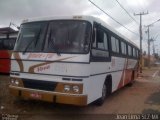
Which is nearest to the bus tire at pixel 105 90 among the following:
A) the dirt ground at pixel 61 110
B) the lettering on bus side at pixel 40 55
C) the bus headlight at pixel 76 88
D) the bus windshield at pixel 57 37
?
the dirt ground at pixel 61 110

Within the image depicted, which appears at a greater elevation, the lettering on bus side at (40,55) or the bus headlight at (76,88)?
the lettering on bus side at (40,55)

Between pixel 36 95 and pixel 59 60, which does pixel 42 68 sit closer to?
pixel 59 60

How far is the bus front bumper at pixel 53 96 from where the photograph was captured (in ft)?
22.8

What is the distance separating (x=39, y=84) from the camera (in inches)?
292

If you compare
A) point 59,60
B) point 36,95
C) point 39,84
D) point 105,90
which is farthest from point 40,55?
point 105,90

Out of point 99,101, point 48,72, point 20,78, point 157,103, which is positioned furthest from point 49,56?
point 157,103

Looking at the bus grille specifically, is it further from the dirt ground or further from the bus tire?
the bus tire

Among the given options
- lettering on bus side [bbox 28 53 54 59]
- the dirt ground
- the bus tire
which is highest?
lettering on bus side [bbox 28 53 54 59]

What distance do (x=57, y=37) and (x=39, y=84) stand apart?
1.47 metres

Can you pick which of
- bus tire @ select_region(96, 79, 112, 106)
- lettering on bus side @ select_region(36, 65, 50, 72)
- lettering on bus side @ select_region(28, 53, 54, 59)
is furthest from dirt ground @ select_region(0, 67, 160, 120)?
lettering on bus side @ select_region(28, 53, 54, 59)

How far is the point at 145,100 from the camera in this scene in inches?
455

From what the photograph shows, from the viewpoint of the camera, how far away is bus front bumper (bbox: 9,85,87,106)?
6.95 m

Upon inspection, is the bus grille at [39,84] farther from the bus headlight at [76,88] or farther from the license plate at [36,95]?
the bus headlight at [76,88]

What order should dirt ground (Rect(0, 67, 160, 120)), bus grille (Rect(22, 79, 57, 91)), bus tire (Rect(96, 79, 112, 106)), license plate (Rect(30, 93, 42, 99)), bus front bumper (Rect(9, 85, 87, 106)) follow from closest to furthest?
bus front bumper (Rect(9, 85, 87, 106)) < bus grille (Rect(22, 79, 57, 91)) < license plate (Rect(30, 93, 42, 99)) < dirt ground (Rect(0, 67, 160, 120)) < bus tire (Rect(96, 79, 112, 106))
